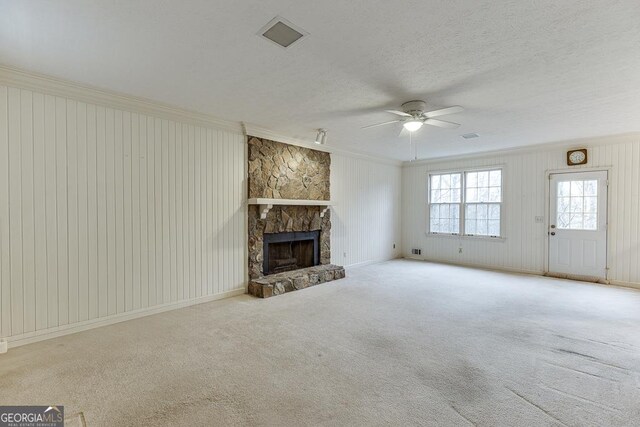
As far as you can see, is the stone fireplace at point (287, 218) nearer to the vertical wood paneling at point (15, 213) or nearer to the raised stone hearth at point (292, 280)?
the raised stone hearth at point (292, 280)

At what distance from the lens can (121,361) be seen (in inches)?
102

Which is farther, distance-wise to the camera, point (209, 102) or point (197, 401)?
point (209, 102)

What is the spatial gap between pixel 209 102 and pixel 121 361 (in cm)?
287

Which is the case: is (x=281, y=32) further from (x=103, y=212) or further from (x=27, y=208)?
(x=27, y=208)

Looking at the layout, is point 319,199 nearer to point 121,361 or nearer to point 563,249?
point 121,361

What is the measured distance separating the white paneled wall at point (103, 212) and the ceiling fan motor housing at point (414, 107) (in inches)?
100

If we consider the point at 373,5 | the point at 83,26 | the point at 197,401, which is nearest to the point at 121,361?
the point at 197,401

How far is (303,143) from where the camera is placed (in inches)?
222

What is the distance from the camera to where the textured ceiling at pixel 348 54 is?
6.57 feet

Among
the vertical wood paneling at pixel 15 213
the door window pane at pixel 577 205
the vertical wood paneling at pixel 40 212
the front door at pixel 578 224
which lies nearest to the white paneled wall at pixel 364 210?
the front door at pixel 578 224

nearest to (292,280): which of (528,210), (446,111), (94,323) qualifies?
(94,323)

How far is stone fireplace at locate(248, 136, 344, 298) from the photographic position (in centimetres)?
484

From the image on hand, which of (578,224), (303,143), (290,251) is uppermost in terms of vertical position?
(303,143)

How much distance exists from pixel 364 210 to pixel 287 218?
2.34 m
